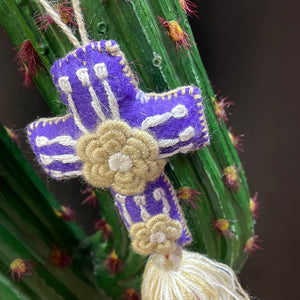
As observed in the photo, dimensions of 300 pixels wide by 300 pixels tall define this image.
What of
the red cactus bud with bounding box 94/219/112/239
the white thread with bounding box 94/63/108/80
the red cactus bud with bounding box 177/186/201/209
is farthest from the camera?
the red cactus bud with bounding box 94/219/112/239

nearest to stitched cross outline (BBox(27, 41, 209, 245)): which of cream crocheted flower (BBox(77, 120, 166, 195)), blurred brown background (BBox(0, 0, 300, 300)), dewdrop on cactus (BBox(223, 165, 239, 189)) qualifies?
cream crocheted flower (BBox(77, 120, 166, 195))

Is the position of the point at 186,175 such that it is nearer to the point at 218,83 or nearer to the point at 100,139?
the point at 100,139

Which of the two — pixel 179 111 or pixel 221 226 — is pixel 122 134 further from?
pixel 221 226

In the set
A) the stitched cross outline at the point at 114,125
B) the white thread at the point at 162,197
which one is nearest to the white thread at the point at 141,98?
the stitched cross outline at the point at 114,125

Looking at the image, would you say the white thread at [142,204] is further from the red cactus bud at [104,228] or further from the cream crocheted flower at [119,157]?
the red cactus bud at [104,228]

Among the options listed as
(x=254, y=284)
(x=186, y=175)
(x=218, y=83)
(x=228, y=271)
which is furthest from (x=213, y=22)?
(x=254, y=284)

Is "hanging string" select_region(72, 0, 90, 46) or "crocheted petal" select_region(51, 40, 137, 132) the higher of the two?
"hanging string" select_region(72, 0, 90, 46)

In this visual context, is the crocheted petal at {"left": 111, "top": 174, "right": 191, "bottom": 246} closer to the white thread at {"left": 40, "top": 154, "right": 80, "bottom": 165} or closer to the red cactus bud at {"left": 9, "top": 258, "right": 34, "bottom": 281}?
the white thread at {"left": 40, "top": 154, "right": 80, "bottom": 165}

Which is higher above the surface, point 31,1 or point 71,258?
point 31,1
